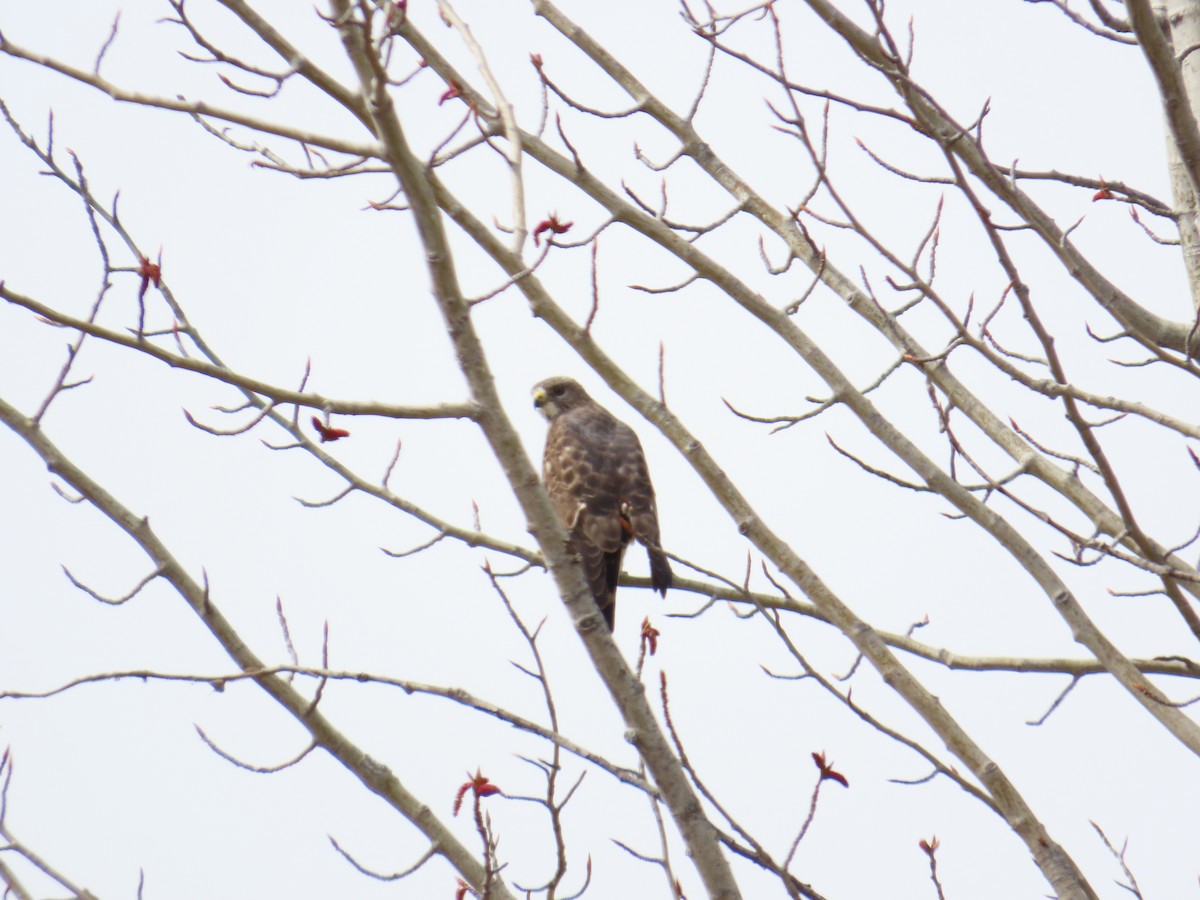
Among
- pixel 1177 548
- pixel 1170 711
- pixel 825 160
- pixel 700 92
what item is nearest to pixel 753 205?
pixel 700 92

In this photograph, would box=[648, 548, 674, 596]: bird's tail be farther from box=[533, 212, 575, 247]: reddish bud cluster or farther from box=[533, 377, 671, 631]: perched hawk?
box=[533, 212, 575, 247]: reddish bud cluster

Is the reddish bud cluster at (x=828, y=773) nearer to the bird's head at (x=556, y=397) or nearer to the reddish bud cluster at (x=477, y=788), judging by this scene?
the reddish bud cluster at (x=477, y=788)

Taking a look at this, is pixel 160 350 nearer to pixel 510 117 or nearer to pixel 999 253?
pixel 510 117

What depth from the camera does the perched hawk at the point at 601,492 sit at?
6328 millimetres

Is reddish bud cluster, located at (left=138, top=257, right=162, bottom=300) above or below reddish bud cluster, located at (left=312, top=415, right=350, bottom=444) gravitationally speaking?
above

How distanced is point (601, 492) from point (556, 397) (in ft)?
5.29

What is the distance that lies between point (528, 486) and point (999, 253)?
120cm

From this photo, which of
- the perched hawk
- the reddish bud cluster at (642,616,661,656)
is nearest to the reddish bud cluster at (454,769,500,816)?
the reddish bud cluster at (642,616,661,656)

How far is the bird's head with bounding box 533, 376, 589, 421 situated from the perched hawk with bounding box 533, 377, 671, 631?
277mm

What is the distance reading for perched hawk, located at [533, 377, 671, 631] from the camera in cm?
633

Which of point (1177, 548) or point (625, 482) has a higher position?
point (625, 482)

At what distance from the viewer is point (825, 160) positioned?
12.8 ft

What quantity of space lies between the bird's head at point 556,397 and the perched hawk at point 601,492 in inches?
10.9

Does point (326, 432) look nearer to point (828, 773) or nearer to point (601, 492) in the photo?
point (828, 773)
